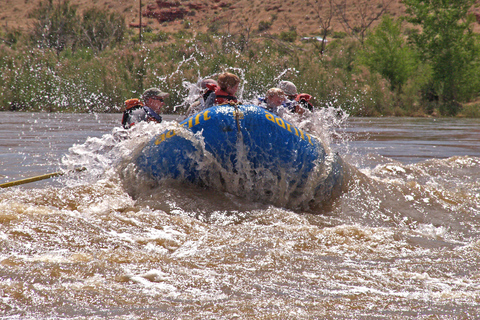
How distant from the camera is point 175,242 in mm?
3564

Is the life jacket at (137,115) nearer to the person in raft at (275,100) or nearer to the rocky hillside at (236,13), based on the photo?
the person in raft at (275,100)

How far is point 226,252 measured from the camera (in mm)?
3352

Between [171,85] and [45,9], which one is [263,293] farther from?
[45,9]

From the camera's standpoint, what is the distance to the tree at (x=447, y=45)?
92.9ft

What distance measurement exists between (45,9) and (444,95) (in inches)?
1340

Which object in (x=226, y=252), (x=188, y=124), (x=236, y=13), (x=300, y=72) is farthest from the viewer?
(x=236, y=13)

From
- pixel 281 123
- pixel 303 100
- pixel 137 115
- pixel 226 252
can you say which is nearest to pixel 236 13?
pixel 303 100

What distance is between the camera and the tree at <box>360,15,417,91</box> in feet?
93.4

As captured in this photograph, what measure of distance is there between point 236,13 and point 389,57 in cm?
5399

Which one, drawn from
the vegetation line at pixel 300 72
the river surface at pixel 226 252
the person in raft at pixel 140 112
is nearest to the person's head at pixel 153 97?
the person in raft at pixel 140 112

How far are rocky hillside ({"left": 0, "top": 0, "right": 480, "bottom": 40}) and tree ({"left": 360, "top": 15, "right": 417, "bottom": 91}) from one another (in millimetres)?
39093

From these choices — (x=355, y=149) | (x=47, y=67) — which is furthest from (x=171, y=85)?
(x=355, y=149)

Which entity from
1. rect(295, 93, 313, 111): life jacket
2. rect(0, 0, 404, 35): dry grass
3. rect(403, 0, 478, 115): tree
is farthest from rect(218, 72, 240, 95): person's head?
rect(0, 0, 404, 35): dry grass

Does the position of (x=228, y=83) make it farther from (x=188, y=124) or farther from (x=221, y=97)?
(x=188, y=124)
